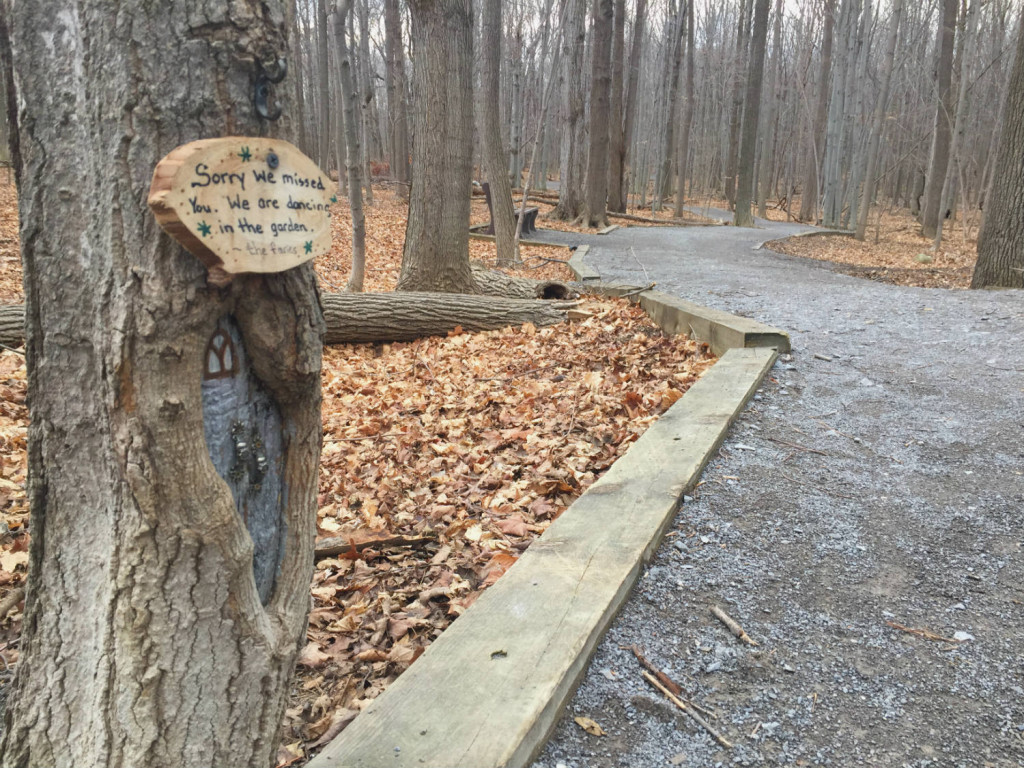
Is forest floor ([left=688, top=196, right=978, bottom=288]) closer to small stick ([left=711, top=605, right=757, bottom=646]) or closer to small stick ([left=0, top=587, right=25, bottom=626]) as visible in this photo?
small stick ([left=711, top=605, right=757, bottom=646])

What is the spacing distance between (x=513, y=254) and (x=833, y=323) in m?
6.60

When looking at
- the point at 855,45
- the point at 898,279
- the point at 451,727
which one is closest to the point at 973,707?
the point at 451,727

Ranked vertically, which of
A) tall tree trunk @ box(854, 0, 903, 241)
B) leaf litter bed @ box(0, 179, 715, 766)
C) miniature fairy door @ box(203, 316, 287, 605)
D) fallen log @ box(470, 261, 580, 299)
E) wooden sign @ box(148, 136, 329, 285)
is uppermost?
tall tree trunk @ box(854, 0, 903, 241)

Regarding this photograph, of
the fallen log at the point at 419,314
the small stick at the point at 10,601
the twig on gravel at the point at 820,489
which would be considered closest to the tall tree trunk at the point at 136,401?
the small stick at the point at 10,601

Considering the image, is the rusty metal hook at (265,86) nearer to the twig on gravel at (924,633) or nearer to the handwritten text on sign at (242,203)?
the handwritten text on sign at (242,203)

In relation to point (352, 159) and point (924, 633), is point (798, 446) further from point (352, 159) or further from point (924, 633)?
point (352, 159)

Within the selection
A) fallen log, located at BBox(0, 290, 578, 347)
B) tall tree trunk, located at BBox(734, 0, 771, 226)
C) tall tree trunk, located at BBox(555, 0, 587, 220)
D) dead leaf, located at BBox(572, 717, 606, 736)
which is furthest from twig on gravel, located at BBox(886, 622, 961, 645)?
tall tree trunk, located at BBox(734, 0, 771, 226)

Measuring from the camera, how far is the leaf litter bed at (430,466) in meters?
2.56

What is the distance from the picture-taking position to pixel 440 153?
847 centimetres

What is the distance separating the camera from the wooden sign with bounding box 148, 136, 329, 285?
1.18 m

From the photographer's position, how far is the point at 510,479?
12.5 ft

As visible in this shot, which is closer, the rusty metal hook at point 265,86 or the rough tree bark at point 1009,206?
the rusty metal hook at point 265,86

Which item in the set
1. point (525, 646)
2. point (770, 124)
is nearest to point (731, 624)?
point (525, 646)

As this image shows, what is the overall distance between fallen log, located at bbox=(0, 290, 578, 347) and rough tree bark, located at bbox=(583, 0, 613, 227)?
12510mm
